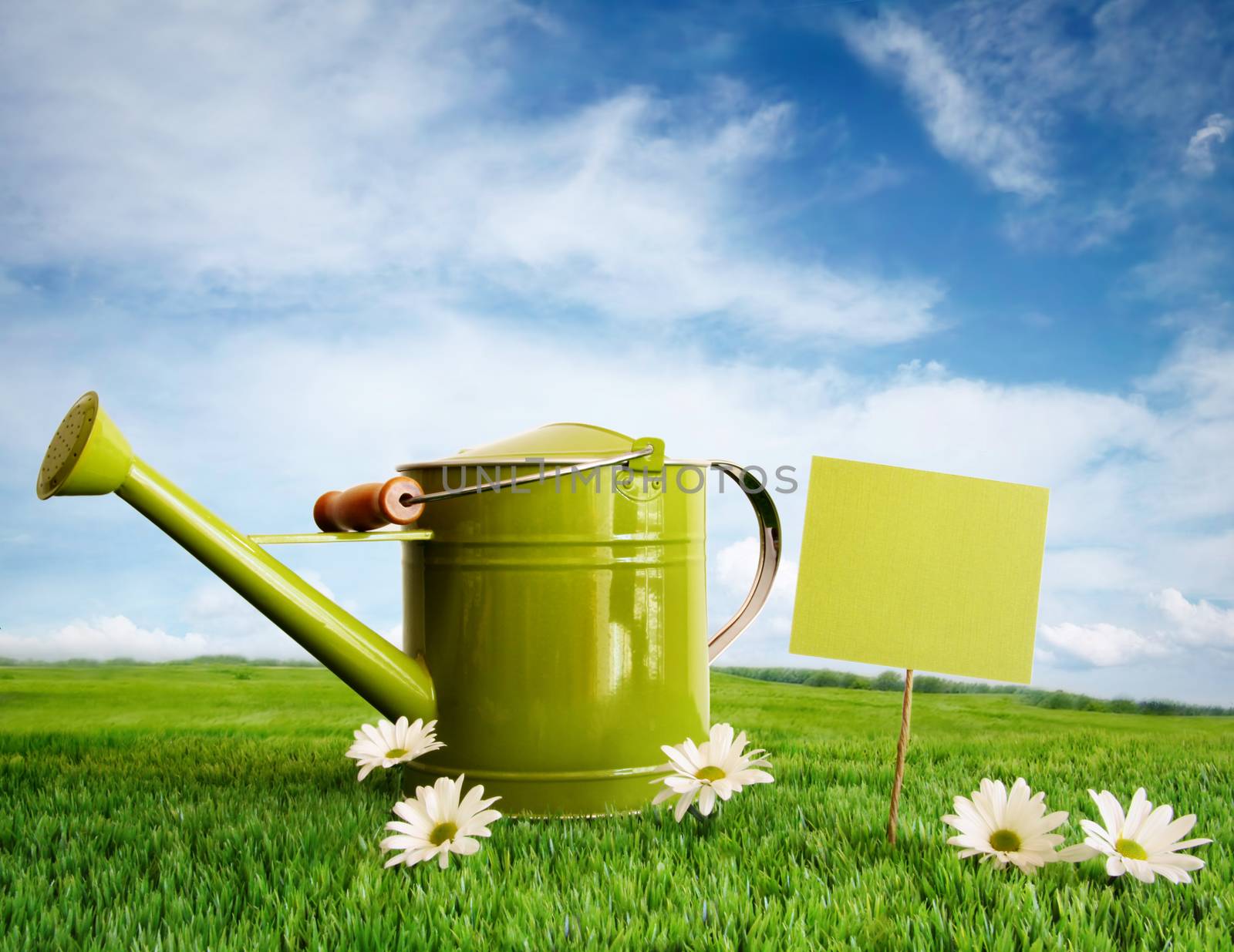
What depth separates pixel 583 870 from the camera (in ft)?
4.53

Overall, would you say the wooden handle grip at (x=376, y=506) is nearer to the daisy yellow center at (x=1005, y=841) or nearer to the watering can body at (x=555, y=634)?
the watering can body at (x=555, y=634)

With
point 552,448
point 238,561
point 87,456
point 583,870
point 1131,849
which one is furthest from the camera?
point 552,448

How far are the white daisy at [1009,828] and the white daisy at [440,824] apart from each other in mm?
652

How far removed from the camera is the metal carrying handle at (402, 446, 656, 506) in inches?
66.1

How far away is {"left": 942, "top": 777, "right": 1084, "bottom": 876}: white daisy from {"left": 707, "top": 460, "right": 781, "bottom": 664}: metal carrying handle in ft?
2.26

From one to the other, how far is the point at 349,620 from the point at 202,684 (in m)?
1.86

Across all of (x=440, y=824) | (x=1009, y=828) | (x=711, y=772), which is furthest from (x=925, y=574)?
(x=440, y=824)

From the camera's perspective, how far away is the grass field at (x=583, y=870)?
114 centimetres

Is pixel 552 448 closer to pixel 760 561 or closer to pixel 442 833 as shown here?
pixel 760 561

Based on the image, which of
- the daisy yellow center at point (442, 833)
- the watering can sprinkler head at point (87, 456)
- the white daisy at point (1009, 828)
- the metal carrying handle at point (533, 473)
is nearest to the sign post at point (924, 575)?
the white daisy at point (1009, 828)

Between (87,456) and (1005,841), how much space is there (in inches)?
58.0

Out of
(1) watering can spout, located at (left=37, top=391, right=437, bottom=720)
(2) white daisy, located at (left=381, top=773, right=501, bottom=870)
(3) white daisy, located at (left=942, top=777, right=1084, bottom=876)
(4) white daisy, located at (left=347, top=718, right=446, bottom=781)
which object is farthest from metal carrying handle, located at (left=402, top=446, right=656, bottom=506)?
(3) white daisy, located at (left=942, top=777, right=1084, bottom=876)

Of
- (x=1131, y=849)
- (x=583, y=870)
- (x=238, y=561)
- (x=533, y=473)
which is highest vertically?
(x=533, y=473)

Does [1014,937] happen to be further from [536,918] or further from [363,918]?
[363,918]
